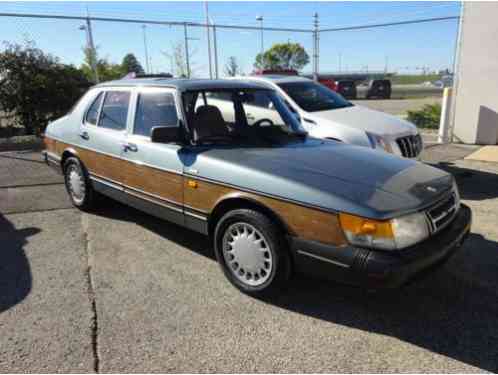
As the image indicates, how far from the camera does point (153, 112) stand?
A: 4062mm

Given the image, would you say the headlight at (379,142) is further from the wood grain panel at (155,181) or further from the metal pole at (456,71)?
the metal pole at (456,71)

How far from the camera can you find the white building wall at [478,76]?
9.09m

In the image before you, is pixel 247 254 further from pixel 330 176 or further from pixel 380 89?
pixel 380 89

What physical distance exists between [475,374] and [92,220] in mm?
4331

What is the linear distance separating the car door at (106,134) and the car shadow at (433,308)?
2373 millimetres

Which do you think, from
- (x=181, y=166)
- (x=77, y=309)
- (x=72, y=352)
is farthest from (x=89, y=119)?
(x=72, y=352)

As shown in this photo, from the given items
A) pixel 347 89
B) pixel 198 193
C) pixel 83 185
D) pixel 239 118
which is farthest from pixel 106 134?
pixel 347 89

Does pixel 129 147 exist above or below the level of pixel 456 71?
below

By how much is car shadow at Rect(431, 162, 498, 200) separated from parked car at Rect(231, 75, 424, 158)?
0.89 metres

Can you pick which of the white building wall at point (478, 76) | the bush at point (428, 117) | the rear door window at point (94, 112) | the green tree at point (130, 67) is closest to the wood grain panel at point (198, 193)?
the rear door window at point (94, 112)

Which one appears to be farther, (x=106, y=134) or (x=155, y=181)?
(x=106, y=134)

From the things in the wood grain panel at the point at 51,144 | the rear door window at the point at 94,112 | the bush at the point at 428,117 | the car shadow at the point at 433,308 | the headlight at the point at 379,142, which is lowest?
the car shadow at the point at 433,308

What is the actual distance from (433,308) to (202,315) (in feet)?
5.82

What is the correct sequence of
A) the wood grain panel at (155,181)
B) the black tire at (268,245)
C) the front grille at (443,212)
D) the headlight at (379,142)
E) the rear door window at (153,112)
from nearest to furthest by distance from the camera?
the front grille at (443,212)
the black tire at (268,245)
the wood grain panel at (155,181)
the rear door window at (153,112)
the headlight at (379,142)
